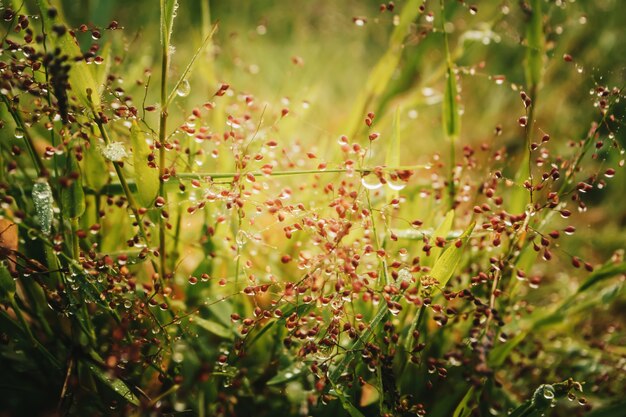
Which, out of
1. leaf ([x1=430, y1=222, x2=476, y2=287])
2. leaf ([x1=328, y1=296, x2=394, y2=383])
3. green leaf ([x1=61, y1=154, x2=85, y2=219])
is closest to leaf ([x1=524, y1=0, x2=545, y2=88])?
leaf ([x1=430, y1=222, x2=476, y2=287])

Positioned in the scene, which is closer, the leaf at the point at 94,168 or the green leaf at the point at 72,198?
the green leaf at the point at 72,198

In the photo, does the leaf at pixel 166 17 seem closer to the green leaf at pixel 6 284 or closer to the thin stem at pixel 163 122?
the thin stem at pixel 163 122

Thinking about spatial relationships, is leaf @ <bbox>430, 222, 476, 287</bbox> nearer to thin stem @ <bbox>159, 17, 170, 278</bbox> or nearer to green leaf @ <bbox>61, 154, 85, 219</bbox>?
thin stem @ <bbox>159, 17, 170, 278</bbox>

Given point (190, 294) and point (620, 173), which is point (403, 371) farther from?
point (620, 173)

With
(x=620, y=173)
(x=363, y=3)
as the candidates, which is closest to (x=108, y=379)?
(x=620, y=173)

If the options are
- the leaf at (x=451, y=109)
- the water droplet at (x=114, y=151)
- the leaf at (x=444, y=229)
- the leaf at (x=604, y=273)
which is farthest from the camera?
the leaf at (x=451, y=109)

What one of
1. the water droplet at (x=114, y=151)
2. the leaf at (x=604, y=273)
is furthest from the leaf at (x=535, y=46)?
the water droplet at (x=114, y=151)
